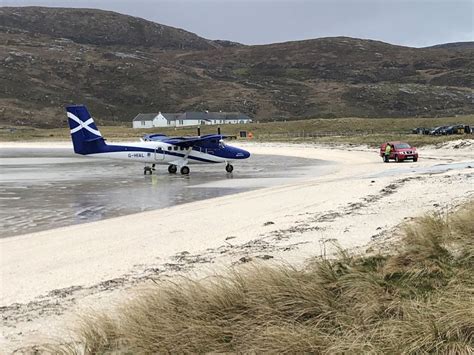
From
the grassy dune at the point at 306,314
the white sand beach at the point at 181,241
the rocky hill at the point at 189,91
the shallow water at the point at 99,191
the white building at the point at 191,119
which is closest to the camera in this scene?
the grassy dune at the point at 306,314

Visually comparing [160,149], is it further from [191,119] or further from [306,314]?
[191,119]

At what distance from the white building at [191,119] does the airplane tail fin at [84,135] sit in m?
94.2

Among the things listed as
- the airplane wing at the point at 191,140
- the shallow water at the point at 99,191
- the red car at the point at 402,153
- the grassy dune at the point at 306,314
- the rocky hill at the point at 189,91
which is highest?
the rocky hill at the point at 189,91

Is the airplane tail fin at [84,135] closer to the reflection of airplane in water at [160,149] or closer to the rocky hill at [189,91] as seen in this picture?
the reflection of airplane in water at [160,149]

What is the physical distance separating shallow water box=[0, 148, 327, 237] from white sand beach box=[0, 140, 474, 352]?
5.28 ft

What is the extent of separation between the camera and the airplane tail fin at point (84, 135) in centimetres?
3148

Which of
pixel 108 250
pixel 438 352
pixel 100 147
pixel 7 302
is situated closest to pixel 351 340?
pixel 438 352

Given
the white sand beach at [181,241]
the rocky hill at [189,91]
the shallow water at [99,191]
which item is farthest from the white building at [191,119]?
the white sand beach at [181,241]

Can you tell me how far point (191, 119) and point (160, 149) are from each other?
9949 cm

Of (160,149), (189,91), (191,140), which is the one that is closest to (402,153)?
(191,140)

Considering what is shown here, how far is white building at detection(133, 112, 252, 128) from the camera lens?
128 meters

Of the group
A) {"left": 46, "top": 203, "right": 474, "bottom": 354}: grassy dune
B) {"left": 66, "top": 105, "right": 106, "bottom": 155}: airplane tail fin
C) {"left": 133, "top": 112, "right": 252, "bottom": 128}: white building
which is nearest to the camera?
{"left": 46, "top": 203, "right": 474, "bottom": 354}: grassy dune

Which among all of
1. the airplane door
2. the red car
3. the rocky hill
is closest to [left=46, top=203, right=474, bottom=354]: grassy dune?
the airplane door

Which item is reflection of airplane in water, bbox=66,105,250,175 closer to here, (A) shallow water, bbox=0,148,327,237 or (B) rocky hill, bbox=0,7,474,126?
(A) shallow water, bbox=0,148,327,237
